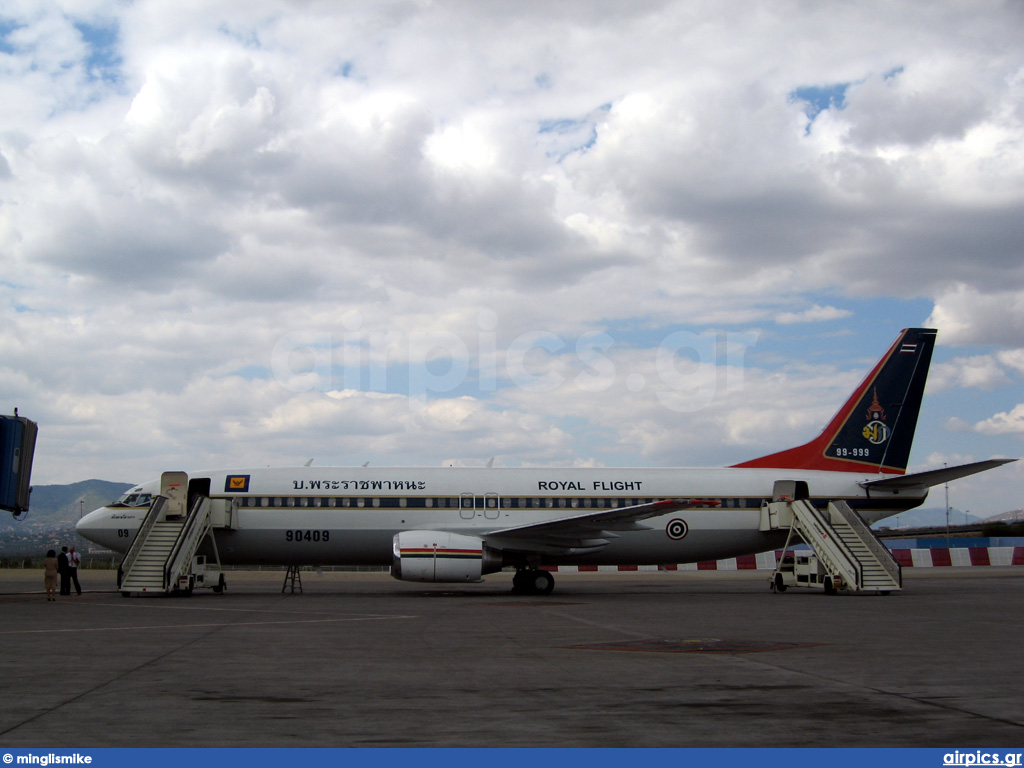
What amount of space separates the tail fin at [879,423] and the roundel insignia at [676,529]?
3794 millimetres

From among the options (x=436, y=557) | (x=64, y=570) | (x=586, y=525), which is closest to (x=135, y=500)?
(x=64, y=570)

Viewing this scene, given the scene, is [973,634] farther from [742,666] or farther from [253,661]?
[253,661]

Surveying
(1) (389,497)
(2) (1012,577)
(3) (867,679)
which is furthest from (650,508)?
(2) (1012,577)

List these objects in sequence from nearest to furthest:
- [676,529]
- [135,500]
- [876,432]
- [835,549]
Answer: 1. [835,549]
2. [135,500]
3. [676,529]
4. [876,432]

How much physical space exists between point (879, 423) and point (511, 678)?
78.3 feet

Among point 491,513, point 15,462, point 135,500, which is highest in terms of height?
point 15,462

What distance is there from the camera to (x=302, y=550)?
2548 cm

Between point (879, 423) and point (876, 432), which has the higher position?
point (879, 423)

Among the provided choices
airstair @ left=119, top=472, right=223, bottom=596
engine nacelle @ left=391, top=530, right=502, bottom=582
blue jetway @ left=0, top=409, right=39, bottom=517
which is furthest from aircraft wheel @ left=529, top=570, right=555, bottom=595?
blue jetway @ left=0, top=409, right=39, bottom=517

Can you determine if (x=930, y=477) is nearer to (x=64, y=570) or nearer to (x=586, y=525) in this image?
(x=586, y=525)

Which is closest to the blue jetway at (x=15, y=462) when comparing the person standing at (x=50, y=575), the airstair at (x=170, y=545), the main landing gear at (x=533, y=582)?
the person standing at (x=50, y=575)

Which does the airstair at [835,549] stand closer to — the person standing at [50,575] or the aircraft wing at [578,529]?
the aircraft wing at [578,529]

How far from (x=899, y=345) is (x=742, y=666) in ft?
74.7

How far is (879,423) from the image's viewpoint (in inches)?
1158
